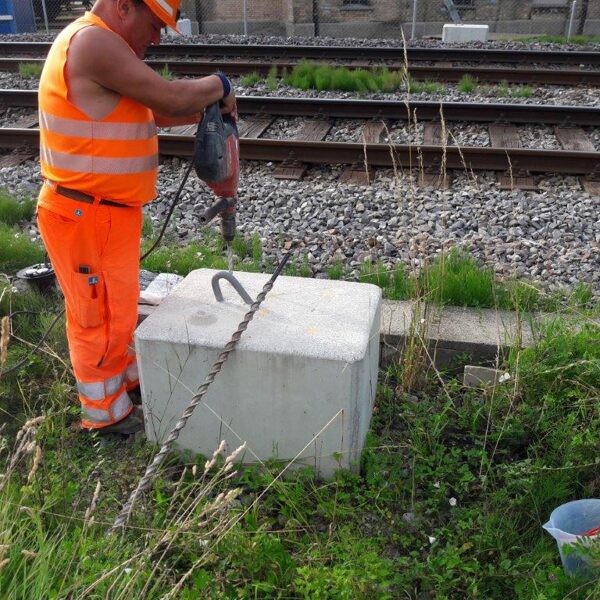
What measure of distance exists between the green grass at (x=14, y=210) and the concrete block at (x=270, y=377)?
10.5 feet

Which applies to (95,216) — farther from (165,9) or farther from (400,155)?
(400,155)

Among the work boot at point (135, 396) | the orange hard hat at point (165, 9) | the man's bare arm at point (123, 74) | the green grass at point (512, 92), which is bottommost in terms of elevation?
the work boot at point (135, 396)

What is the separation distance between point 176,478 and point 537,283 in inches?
104

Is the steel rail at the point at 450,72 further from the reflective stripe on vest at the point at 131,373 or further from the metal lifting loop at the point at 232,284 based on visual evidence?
the metal lifting loop at the point at 232,284

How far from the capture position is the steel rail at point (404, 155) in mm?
6875

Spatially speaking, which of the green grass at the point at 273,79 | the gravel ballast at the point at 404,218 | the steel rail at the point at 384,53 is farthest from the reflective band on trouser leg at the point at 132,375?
the steel rail at the point at 384,53

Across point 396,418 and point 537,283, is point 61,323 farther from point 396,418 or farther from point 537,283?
point 537,283

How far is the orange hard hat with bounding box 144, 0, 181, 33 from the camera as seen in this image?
3088 millimetres

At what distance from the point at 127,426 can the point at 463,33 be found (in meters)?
12.2

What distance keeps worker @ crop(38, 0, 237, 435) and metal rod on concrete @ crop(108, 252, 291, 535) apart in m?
0.62

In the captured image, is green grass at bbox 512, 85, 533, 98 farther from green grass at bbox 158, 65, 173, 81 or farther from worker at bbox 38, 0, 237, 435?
worker at bbox 38, 0, 237, 435


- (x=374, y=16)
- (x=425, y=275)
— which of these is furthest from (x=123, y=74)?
(x=374, y=16)

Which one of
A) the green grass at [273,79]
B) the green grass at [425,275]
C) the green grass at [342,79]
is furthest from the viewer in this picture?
the green grass at [273,79]

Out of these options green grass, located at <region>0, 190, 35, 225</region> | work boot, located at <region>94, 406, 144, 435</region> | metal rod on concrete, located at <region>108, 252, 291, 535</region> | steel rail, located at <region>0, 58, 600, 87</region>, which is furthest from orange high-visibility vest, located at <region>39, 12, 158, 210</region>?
steel rail, located at <region>0, 58, 600, 87</region>
